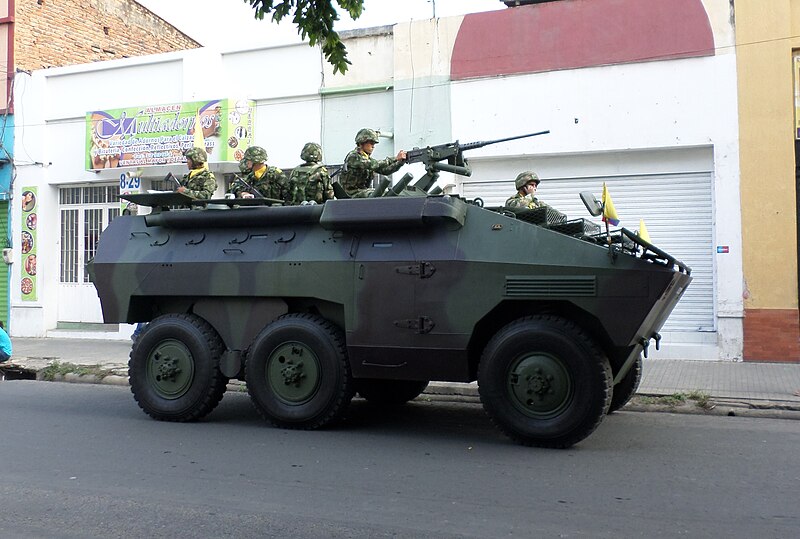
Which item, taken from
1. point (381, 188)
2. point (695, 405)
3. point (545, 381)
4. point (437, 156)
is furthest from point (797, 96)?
point (545, 381)

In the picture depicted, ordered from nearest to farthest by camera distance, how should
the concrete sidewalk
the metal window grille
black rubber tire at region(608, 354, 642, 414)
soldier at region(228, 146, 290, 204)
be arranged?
1. black rubber tire at region(608, 354, 642, 414)
2. soldier at region(228, 146, 290, 204)
3. the concrete sidewalk
4. the metal window grille

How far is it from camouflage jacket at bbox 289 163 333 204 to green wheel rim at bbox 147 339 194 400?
5.74ft

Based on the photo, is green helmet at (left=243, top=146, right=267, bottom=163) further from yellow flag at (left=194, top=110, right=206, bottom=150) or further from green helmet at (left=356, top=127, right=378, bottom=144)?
yellow flag at (left=194, top=110, right=206, bottom=150)

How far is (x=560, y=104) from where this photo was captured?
11.9 meters

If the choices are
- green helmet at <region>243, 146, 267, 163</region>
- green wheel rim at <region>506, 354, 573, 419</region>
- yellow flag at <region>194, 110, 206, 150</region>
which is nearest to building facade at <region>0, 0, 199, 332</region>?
yellow flag at <region>194, 110, 206, 150</region>

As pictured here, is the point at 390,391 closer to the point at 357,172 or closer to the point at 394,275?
the point at 394,275

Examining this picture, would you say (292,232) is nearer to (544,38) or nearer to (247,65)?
(544,38)

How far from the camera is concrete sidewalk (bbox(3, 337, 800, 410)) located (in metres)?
8.42

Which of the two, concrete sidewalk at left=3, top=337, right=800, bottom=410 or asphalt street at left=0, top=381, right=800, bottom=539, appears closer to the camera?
asphalt street at left=0, top=381, right=800, bottom=539

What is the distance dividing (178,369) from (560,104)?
23.4 feet

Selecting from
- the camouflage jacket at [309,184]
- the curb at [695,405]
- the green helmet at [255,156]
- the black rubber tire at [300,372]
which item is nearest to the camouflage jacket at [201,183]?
the green helmet at [255,156]

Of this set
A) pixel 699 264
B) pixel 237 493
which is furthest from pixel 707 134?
pixel 237 493

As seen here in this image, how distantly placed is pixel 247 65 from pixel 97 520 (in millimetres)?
10712

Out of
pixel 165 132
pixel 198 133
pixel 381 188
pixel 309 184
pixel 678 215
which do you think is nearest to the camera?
pixel 381 188
